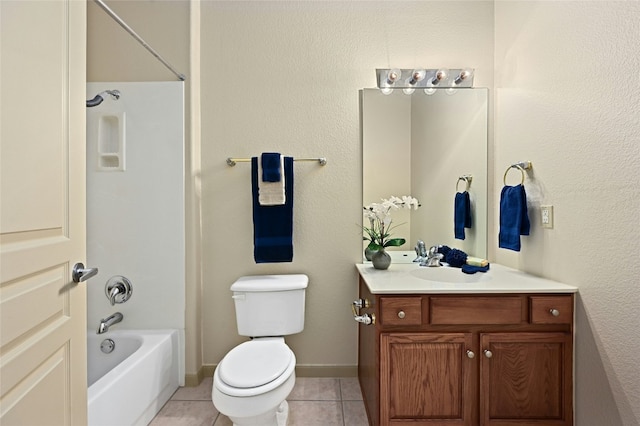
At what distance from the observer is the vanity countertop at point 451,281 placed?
149 centimetres

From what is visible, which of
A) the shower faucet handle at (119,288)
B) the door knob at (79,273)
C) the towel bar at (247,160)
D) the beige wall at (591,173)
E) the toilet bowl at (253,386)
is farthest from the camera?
the towel bar at (247,160)

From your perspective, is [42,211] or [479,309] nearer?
[42,211]

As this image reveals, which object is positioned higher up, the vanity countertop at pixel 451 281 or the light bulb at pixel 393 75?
the light bulb at pixel 393 75

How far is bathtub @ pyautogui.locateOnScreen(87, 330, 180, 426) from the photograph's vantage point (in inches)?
55.5

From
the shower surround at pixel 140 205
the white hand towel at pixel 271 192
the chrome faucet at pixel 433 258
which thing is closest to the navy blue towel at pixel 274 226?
the white hand towel at pixel 271 192

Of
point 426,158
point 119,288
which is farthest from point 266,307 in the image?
point 426,158

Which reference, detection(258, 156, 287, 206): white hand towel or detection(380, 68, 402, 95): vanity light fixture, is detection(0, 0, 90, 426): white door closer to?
detection(258, 156, 287, 206): white hand towel

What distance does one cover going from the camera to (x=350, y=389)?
205 centimetres

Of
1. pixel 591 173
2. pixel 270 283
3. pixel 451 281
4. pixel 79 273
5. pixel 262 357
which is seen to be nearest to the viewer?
pixel 79 273

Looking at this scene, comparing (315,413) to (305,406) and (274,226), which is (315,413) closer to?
(305,406)

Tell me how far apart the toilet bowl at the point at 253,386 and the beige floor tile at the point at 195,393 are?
0.58m

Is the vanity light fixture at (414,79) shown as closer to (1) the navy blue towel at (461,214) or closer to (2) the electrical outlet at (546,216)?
(1) the navy blue towel at (461,214)

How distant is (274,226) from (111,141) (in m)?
1.15

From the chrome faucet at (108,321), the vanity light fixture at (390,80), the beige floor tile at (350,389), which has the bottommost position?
the beige floor tile at (350,389)
